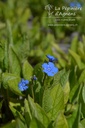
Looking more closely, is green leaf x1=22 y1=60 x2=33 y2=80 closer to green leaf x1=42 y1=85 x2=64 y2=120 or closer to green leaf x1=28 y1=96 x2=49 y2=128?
green leaf x1=42 y1=85 x2=64 y2=120

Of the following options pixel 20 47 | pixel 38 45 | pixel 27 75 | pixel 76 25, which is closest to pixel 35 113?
pixel 27 75

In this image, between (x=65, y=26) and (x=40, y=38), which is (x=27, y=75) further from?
(x=65, y=26)

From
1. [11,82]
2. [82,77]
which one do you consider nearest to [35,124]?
[11,82]

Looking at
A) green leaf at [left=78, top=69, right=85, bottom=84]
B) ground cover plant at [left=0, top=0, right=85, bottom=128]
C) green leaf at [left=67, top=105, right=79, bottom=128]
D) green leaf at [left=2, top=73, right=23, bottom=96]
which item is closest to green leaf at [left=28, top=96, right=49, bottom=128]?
ground cover plant at [left=0, top=0, right=85, bottom=128]

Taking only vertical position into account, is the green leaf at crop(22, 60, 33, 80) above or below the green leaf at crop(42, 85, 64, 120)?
above

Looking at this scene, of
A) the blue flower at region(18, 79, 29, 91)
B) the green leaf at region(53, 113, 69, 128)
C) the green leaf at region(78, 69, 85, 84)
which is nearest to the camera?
the green leaf at region(53, 113, 69, 128)

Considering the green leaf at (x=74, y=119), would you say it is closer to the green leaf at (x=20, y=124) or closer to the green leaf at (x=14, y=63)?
the green leaf at (x=20, y=124)
